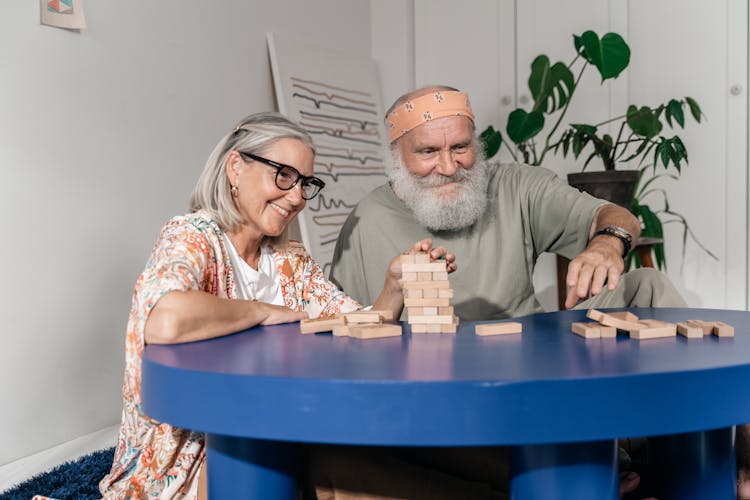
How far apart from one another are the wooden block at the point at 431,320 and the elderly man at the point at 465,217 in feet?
3.59

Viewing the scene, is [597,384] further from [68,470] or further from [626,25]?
[626,25]

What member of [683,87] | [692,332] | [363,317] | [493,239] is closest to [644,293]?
[493,239]

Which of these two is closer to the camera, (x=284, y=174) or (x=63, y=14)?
(x=284, y=174)

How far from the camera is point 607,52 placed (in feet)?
13.5

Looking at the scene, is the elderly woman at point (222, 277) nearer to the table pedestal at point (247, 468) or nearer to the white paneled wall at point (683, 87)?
the table pedestal at point (247, 468)

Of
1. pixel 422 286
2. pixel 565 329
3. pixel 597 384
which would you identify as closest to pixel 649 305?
pixel 565 329

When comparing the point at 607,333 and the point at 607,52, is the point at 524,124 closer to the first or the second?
the point at 607,52

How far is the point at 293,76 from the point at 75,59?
167 cm

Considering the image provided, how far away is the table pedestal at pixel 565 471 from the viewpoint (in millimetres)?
1286

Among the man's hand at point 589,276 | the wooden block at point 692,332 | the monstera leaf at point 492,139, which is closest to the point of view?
the wooden block at point 692,332

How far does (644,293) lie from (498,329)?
0.95 metres

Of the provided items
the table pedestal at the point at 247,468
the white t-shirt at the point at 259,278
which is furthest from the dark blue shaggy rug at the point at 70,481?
the table pedestal at the point at 247,468

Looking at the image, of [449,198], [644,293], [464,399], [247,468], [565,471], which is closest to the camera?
[464,399]

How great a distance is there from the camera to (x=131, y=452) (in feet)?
5.88
